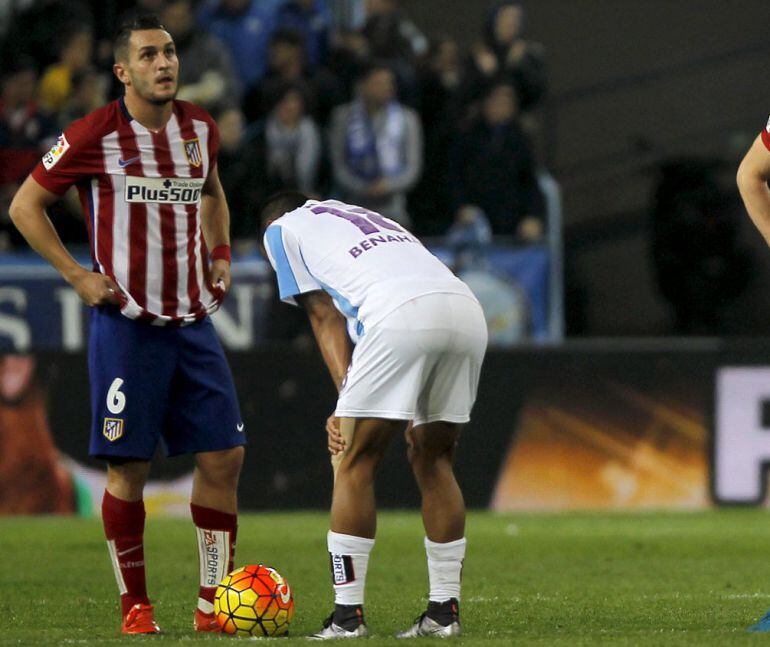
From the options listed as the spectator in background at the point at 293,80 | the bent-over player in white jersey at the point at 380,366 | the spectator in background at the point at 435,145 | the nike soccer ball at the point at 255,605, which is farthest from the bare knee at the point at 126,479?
the spectator in background at the point at 435,145

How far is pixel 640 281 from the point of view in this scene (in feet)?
50.4

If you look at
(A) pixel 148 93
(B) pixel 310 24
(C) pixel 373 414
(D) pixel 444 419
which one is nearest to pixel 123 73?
(A) pixel 148 93

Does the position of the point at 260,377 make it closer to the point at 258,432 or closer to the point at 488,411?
the point at 258,432

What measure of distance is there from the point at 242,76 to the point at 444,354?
9435 mm

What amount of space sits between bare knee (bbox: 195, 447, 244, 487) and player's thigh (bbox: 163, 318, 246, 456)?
37mm

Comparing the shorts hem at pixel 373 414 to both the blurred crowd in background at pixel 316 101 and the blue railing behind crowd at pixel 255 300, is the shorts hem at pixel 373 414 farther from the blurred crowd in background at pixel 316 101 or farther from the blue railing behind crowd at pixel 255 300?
the blurred crowd in background at pixel 316 101

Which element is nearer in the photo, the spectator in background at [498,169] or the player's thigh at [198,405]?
the player's thigh at [198,405]

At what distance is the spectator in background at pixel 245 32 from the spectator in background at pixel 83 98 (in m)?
1.54

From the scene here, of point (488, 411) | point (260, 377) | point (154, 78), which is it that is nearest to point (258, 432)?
point (260, 377)

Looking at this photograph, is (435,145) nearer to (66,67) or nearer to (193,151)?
(66,67)

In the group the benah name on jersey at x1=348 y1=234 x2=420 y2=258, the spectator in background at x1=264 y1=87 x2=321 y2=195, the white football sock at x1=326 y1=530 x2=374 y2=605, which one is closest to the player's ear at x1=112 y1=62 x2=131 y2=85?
the benah name on jersey at x1=348 y1=234 x2=420 y2=258

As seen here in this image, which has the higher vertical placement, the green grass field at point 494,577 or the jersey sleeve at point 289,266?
the jersey sleeve at point 289,266

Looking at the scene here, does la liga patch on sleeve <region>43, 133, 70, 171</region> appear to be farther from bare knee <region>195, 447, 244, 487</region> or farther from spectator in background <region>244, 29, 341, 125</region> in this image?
spectator in background <region>244, 29, 341, 125</region>

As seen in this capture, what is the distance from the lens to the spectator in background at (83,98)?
43.6 ft
